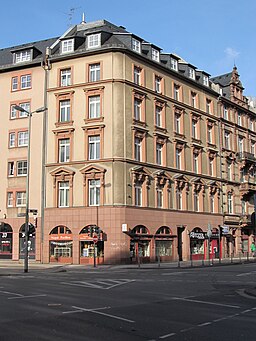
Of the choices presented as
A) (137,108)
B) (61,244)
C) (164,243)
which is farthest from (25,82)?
(164,243)

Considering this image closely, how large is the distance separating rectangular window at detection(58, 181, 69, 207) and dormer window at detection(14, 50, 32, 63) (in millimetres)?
13328

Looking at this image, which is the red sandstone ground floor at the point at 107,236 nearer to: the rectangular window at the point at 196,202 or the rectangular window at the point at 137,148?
the rectangular window at the point at 196,202

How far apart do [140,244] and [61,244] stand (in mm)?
6817

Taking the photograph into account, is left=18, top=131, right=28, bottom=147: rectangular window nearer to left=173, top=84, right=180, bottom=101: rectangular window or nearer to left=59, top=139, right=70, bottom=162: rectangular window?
left=59, top=139, right=70, bottom=162: rectangular window

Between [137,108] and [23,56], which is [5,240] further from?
[23,56]

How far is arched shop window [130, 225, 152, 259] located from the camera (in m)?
37.1

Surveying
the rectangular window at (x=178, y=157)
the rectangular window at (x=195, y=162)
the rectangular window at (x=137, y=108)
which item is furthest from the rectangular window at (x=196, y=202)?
the rectangular window at (x=137, y=108)

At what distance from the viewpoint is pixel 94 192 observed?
3750 centimetres

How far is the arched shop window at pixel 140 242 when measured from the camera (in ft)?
122

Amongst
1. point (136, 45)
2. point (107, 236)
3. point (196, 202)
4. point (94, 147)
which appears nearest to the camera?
point (107, 236)

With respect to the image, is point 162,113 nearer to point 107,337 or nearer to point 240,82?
point 240,82

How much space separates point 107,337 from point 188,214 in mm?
36419

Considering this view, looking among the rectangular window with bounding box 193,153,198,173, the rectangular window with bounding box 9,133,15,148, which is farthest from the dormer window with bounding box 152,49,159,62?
the rectangular window with bounding box 9,133,15,148

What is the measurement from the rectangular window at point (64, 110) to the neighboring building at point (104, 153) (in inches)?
3.9
